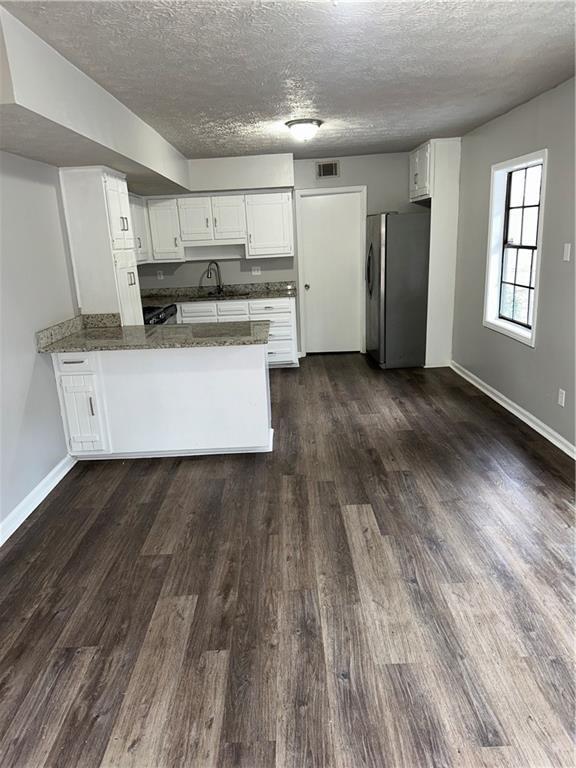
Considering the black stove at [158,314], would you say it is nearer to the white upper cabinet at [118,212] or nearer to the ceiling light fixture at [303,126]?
the white upper cabinet at [118,212]

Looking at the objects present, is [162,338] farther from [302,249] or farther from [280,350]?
[302,249]

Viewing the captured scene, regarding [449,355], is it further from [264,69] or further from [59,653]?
[59,653]

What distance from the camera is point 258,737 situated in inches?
62.9

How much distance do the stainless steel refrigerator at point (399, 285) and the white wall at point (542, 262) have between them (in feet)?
1.78

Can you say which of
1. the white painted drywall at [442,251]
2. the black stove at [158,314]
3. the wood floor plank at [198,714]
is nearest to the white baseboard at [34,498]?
the wood floor plank at [198,714]

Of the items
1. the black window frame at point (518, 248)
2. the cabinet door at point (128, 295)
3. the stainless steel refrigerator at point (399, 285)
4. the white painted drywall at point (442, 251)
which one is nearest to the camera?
the black window frame at point (518, 248)

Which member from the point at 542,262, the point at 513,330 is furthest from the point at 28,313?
the point at 513,330

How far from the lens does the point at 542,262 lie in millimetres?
3641

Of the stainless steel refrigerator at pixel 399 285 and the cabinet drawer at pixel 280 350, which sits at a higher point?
the stainless steel refrigerator at pixel 399 285

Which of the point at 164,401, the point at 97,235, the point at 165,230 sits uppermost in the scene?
the point at 165,230

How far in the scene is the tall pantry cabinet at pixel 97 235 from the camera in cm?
358

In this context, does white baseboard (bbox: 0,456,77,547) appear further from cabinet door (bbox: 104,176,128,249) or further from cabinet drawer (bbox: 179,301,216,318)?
cabinet drawer (bbox: 179,301,216,318)

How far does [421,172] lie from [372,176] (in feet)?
2.33

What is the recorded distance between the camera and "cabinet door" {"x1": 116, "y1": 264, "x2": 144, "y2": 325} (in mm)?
3916
